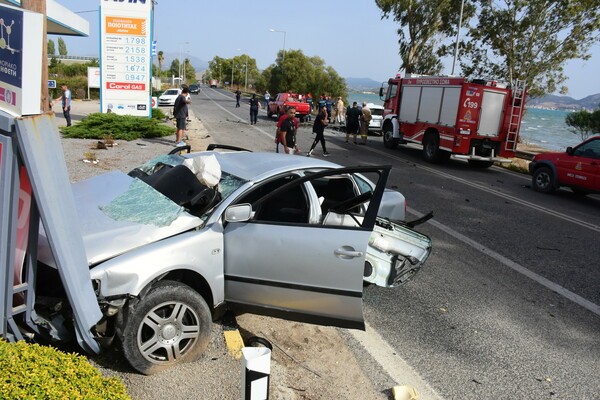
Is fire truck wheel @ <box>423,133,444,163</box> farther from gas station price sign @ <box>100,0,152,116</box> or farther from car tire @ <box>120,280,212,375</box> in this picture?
car tire @ <box>120,280,212,375</box>

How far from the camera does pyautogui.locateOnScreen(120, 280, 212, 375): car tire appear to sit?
313cm

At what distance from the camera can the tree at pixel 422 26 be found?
3100 cm

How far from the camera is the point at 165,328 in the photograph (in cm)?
329

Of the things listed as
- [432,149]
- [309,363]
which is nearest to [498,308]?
[309,363]

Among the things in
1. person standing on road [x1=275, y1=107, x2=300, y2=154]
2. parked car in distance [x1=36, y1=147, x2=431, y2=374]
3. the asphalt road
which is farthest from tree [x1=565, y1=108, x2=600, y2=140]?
parked car in distance [x1=36, y1=147, x2=431, y2=374]

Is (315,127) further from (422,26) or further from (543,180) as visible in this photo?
(422,26)

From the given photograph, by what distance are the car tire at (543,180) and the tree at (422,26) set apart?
66.5ft

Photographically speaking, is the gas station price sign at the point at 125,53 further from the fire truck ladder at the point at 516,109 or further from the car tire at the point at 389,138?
the fire truck ladder at the point at 516,109

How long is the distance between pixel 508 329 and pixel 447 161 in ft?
44.3

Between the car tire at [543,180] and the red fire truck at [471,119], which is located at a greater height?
the red fire truck at [471,119]

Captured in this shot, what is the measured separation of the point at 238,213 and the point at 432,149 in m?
14.1

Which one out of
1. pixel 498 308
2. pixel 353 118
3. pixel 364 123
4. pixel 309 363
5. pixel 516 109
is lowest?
pixel 309 363

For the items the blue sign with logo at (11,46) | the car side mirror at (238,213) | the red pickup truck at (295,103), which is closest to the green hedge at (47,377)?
the blue sign with logo at (11,46)

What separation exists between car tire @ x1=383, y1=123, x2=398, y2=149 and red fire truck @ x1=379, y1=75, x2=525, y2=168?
250 cm
